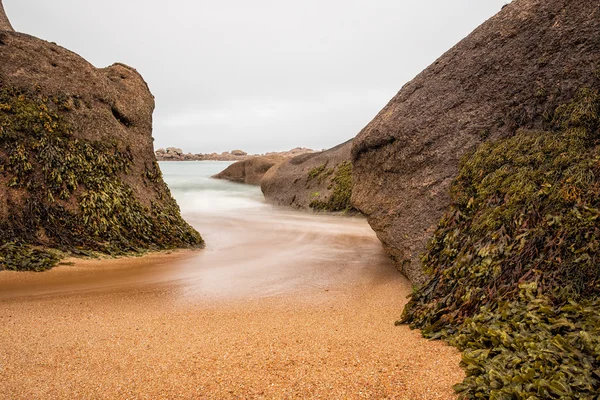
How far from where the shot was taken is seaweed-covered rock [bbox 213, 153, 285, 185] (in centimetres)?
2189

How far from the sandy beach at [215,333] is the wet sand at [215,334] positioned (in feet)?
0.03

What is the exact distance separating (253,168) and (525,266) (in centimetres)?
2021

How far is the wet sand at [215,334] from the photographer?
7.70 feet

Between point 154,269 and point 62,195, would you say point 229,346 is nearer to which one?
point 154,269

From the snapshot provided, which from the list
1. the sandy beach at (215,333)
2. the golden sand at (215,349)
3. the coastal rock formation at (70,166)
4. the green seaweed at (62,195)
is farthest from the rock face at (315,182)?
the golden sand at (215,349)

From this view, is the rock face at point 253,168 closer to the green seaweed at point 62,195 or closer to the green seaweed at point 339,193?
the green seaweed at point 339,193

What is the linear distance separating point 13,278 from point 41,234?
104 cm

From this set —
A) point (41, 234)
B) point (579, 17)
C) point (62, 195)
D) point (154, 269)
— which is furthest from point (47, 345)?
point (579, 17)

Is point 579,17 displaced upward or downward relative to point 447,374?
upward

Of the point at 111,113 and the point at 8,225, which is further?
the point at 111,113

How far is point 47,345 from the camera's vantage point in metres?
2.82

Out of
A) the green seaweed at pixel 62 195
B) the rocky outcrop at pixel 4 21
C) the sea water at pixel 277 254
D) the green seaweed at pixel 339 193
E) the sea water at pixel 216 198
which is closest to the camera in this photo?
the sea water at pixel 277 254

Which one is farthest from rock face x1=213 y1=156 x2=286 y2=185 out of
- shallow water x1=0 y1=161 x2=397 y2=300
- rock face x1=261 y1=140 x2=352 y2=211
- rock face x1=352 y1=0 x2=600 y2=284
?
rock face x1=352 y1=0 x2=600 y2=284

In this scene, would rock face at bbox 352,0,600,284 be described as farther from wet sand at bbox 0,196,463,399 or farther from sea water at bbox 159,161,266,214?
sea water at bbox 159,161,266,214
